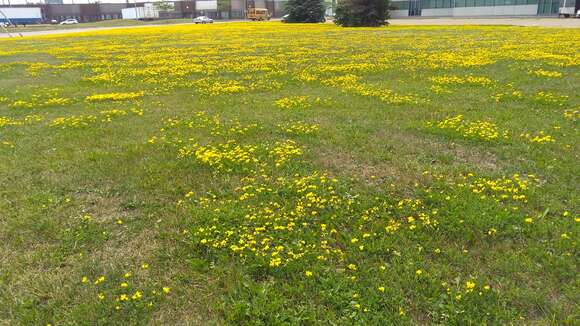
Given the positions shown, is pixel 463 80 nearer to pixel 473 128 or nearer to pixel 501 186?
pixel 473 128

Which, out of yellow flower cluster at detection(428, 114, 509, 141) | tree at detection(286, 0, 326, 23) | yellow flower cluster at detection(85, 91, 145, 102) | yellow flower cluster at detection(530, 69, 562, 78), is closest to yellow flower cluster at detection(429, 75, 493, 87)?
yellow flower cluster at detection(530, 69, 562, 78)

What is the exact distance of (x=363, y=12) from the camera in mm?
44688

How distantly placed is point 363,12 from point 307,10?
1557cm

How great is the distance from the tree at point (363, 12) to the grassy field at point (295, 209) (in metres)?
34.6

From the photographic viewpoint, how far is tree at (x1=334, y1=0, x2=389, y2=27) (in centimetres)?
4434

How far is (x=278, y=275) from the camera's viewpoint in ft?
15.4

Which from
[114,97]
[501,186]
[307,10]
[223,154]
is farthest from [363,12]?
[501,186]

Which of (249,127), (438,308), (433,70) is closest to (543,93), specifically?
(433,70)

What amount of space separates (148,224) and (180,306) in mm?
Answer: 1849

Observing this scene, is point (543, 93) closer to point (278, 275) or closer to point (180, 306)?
point (278, 275)

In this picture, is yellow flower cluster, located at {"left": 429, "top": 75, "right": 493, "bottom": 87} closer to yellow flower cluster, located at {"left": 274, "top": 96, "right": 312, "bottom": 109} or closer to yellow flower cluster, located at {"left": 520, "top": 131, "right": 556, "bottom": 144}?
yellow flower cluster, located at {"left": 274, "top": 96, "right": 312, "bottom": 109}

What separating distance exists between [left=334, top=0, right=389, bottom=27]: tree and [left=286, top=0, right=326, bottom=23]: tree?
11.6 metres

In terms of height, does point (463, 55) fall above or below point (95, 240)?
above

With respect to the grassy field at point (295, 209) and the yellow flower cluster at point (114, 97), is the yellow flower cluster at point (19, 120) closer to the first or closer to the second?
the grassy field at point (295, 209)
